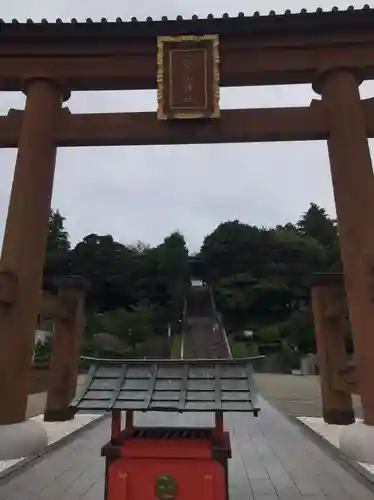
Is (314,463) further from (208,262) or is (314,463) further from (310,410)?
(208,262)

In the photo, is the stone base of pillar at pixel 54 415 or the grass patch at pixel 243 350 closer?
the stone base of pillar at pixel 54 415

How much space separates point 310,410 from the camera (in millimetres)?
12695

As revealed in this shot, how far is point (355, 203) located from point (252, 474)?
13.4 feet

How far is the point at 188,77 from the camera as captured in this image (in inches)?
306

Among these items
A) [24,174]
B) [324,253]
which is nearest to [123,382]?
[24,174]

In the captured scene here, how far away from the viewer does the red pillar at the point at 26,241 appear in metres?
6.67

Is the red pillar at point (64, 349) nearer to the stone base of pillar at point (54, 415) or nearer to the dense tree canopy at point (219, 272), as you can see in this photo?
the stone base of pillar at point (54, 415)

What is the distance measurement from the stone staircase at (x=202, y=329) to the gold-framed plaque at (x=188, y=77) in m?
22.3

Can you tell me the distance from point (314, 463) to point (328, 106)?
5.52 metres

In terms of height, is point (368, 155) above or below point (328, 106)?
below

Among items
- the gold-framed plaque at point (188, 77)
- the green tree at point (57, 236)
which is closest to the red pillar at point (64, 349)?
the gold-framed plaque at point (188, 77)

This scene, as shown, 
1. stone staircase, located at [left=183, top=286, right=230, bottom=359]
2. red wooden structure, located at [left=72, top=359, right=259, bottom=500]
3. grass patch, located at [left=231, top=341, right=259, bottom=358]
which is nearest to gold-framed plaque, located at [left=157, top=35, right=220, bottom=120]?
red wooden structure, located at [left=72, top=359, right=259, bottom=500]

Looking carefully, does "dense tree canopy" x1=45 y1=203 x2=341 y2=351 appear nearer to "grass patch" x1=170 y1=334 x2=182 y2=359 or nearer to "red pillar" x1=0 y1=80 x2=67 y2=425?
"grass patch" x1=170 y1=334 x2=182 y2=359

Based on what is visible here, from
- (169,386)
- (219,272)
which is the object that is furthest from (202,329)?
(169,386)
